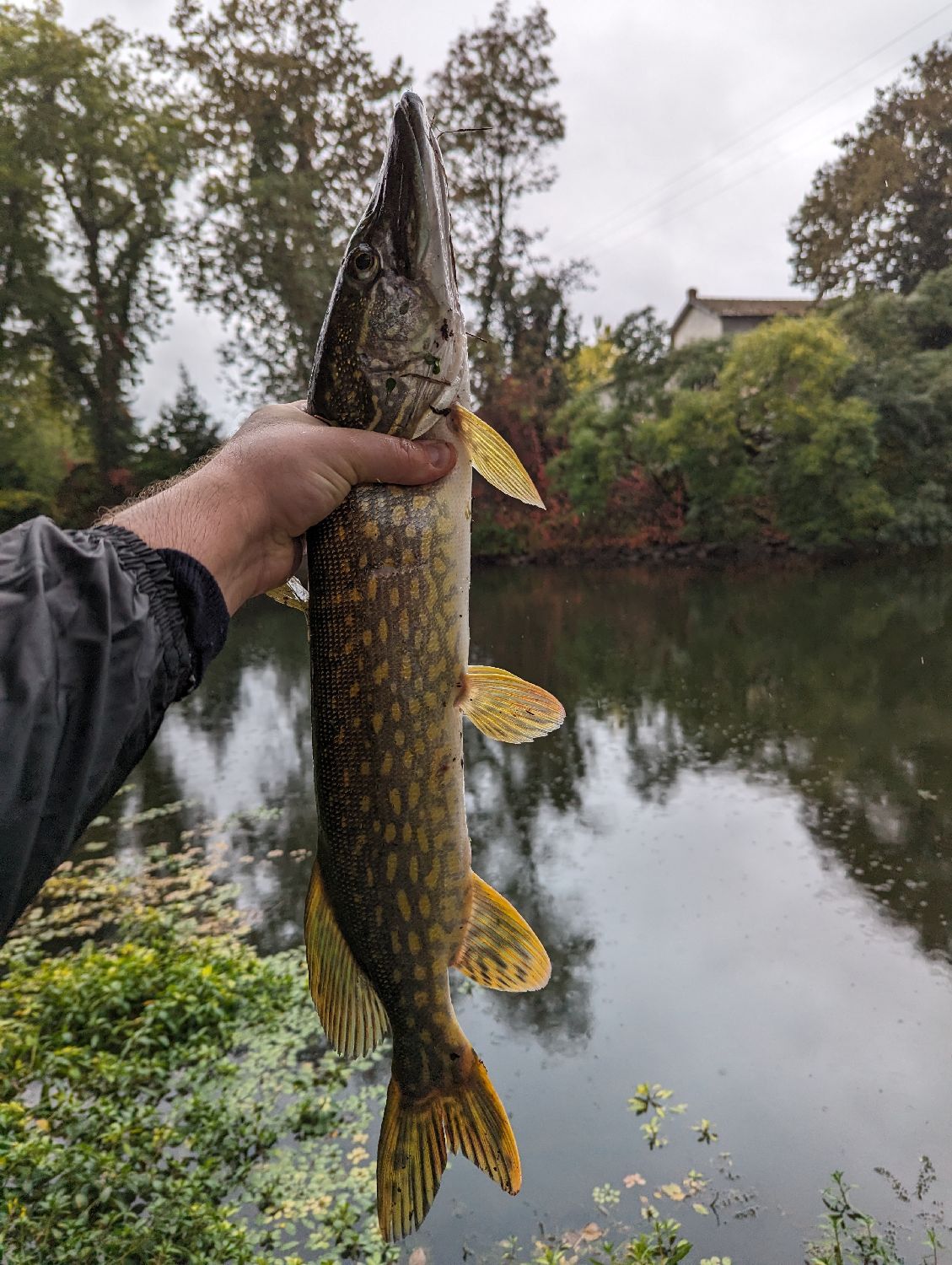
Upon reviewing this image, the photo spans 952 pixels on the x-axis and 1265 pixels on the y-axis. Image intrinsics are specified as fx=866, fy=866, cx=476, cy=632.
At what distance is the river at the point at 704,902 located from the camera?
12.2ft

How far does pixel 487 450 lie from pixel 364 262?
41 cm

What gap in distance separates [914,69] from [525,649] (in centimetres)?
2995

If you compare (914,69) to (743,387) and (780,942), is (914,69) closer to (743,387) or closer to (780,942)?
(743,387)

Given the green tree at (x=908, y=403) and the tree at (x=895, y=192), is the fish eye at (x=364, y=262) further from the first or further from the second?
the tree at (x=895, y=192)

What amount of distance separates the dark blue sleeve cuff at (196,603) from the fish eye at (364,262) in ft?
2.10

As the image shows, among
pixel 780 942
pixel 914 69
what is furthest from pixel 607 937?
pixel 914 69

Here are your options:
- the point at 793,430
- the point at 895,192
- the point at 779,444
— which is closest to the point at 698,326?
the point at 895,192

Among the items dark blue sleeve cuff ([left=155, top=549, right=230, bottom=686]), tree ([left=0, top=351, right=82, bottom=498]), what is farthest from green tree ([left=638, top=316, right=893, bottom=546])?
dark blue sleeve cuff ([left=155, top=549, right=230, bottom=686])

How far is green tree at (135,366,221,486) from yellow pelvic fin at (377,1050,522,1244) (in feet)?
89.5

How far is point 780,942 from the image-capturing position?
539 cm

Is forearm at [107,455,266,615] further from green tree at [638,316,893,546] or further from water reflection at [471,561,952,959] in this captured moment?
green tree at [638,316,893,546]

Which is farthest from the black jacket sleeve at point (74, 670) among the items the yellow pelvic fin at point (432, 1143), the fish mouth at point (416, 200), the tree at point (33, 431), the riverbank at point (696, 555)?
the tree at point (33, 431)

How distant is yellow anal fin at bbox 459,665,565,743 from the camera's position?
180 cm

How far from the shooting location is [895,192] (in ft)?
98.5
